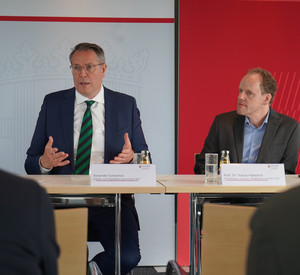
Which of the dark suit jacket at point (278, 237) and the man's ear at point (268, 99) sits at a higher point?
the man's ear at point (268, 99)

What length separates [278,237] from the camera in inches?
28.0

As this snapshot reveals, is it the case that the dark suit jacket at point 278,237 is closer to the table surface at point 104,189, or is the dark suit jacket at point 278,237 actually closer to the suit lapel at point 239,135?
the table surface at point 104,189

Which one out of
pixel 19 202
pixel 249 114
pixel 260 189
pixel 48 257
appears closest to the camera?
pixel 19 202

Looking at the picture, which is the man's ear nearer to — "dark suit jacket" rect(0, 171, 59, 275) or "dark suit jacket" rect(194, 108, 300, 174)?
"dark suit jacket" rect(194, 108, 300, 174)

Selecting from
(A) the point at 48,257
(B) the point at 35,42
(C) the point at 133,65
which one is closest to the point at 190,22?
(C) the point at 133,65

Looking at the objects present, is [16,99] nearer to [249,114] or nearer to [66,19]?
[66,19]

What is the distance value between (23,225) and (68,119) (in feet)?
8.65

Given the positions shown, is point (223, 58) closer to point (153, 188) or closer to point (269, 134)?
point (269, 134)

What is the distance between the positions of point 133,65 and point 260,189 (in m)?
2.42

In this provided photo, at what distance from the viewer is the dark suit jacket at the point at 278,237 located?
0.71 metres

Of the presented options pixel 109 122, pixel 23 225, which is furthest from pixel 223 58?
pixel 23 225

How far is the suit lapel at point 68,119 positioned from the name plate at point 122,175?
82 centimetres

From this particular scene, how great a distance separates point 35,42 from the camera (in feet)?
15.6

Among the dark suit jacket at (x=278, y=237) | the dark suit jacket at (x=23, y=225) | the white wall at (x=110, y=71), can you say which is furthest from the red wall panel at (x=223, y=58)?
the dark suit jacket at (x=278, y=237)
